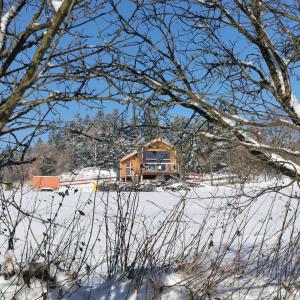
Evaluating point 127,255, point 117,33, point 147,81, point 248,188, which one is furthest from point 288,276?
point 117,33

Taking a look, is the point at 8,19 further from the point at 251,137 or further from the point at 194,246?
the point at 194,246

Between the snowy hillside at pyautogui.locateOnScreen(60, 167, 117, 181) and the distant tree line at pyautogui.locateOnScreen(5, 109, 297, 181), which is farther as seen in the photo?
the snowy hillside at pyautogui.locateOnScreen(60, 167, 117, 181)

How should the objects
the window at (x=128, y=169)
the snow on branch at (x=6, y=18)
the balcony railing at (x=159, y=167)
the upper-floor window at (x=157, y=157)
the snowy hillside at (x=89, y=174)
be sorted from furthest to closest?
the window at (x=128, y=169)
the snowy hillside at (x=89, y=174)
the balcony railing at (x=159, y=167)
the upper-floor window at (x=157, y=157)
the snow on branch at (x=6, y=18)

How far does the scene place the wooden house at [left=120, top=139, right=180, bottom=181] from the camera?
2992mm

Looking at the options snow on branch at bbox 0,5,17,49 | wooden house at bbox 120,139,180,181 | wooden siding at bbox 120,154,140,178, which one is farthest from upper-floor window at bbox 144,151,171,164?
snow on branch at bbox 0,5,17,49

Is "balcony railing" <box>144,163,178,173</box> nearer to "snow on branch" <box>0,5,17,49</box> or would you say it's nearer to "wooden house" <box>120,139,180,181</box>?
"wooden house" <box>120,139,180,181</box>

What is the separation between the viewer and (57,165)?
3248 mm

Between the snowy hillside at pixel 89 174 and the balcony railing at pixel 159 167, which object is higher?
the balcony railing at pixel 159 167

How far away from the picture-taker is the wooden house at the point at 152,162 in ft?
9.82


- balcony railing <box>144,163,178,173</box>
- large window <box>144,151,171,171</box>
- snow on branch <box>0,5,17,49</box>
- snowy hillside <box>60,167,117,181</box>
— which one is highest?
snow on branch <box>0,5,17,49</box>

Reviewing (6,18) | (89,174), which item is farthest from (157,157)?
(6,18)

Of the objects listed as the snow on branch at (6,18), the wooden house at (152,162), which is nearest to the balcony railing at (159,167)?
the wooden house at (152,162)

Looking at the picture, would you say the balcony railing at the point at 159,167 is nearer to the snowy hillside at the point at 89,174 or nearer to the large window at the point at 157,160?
the large window at the point at 157,160

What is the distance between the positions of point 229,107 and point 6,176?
1745 mm
